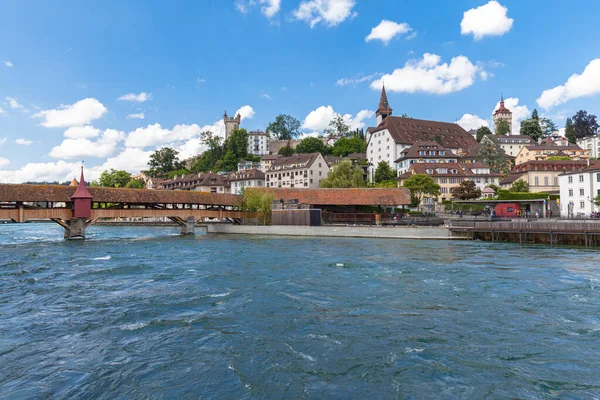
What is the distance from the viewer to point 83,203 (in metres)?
32.8

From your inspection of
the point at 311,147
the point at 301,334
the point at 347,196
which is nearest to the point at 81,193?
the point at 347,196

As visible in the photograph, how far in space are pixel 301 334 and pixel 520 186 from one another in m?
52.7

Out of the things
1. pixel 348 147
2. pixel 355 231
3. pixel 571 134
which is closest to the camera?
pixel 355 231

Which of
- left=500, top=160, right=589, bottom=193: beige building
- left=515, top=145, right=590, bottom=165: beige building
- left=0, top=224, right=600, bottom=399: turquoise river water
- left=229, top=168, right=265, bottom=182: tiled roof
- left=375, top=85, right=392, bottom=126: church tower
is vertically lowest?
left=0, top=224, right=600, bottom=399: turquoise river water

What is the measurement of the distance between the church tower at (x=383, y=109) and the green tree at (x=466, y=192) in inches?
1597

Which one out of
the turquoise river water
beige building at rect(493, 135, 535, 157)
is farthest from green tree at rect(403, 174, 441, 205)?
beige building at rect(493, 135, 535, 157)

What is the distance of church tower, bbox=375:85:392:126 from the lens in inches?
3516

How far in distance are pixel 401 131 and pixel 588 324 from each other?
68818 mm

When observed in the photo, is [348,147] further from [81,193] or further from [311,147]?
[81,193]

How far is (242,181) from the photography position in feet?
244

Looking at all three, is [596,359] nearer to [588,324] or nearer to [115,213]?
[588,324]

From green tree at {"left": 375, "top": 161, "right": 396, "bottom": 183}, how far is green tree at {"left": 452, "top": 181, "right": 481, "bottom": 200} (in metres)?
14.9

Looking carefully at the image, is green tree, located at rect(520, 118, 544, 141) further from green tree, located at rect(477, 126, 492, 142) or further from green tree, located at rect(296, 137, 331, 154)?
green tree, located at rect(296, 137, 331, 154)

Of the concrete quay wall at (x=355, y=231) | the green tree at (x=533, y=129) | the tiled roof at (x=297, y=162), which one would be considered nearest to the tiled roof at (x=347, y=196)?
the concrete quay wall at (x=355, y=231)
